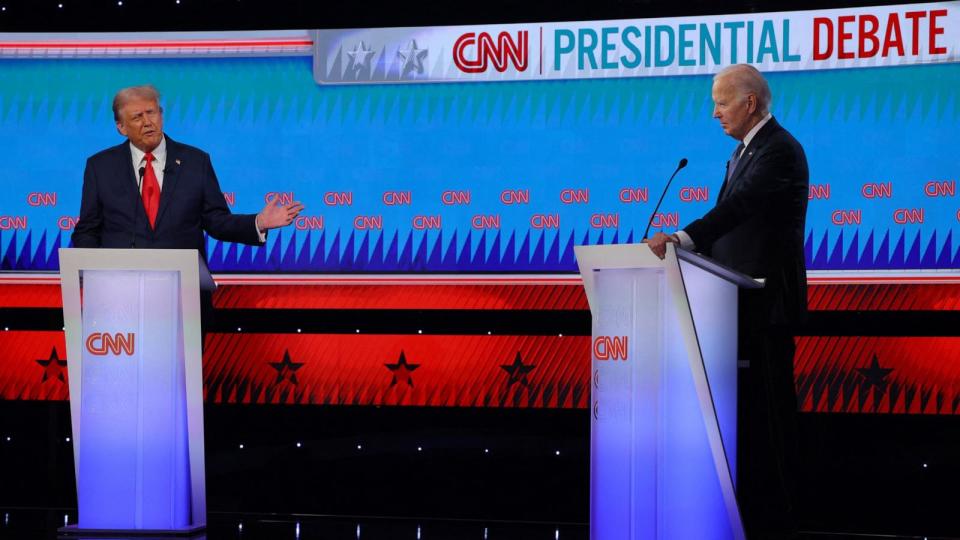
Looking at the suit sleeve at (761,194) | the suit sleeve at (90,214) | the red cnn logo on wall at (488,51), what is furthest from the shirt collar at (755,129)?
the suit sleeve at (90,214)

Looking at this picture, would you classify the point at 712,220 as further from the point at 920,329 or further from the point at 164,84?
the point at 164,84

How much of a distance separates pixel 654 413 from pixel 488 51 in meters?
2.70

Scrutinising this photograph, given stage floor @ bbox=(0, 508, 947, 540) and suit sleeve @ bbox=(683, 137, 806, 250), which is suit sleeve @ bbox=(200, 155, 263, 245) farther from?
suit sleeve @ bbox=(683, 137, 806, 250)

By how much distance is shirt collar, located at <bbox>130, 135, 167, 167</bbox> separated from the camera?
4.31 m

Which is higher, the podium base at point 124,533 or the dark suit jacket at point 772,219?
the dark suit jacket at point 772,219

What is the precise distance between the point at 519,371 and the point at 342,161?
4.05 ft

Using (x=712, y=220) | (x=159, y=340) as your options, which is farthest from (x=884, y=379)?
(x=159, y=340)

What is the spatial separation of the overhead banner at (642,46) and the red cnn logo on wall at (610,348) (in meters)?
2.37

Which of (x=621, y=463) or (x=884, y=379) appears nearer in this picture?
(x=621, y=463)

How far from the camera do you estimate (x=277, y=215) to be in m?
4.05

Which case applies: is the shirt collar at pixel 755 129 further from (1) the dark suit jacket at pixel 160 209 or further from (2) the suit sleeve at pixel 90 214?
(2) the suit sleeve at pixel 90 214

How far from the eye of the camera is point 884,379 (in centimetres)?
529

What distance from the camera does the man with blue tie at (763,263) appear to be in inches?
139

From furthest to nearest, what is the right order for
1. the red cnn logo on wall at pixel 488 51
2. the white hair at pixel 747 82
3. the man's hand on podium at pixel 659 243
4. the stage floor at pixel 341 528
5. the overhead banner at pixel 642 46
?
the red cnn logo on wall at pixel 488 51 → the overhead banner at pixel 642 46 → the stage floor at pixel 341 528 → the white hair at pixel 747 82 → the man's hand on podium at pixel 659 243
